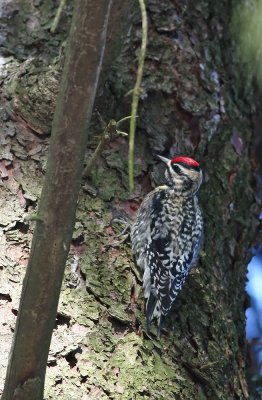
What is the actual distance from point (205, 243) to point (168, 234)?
388 millimetres

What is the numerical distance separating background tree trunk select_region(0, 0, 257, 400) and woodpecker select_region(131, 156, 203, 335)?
0.06 metres

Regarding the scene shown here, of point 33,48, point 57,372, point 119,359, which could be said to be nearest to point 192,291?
point 119,359

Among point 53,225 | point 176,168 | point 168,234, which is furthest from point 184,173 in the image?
point 53,225

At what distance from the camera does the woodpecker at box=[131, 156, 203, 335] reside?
9.70 ft

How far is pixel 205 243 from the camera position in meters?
3.27

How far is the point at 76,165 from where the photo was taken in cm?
195

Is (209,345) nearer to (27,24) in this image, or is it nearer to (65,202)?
(65,202)

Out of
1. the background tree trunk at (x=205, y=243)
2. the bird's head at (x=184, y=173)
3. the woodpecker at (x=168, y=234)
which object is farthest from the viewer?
the bird's head at (x=184, y=173)

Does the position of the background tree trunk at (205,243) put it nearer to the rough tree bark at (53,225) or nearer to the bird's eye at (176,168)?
the bird's eye at (176,168)

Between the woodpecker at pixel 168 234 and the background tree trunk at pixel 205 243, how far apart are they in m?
0.06

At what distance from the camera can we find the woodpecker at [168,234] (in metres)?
2.96

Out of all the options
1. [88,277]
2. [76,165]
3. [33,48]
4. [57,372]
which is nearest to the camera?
[76,165]

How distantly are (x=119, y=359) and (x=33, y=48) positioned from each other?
1.52 m

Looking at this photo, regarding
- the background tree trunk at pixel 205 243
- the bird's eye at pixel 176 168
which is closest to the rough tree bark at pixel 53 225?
the background tree trunk at pixel 205 243
